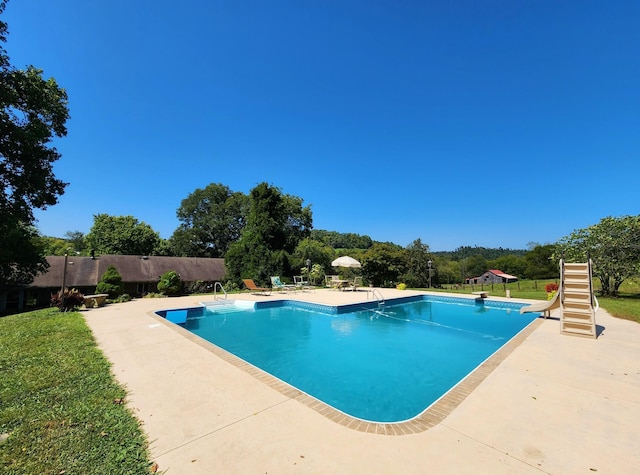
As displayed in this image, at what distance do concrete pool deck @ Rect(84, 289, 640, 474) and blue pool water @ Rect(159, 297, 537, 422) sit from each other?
1225 mm

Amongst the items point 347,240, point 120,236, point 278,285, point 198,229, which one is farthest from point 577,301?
point 347,240

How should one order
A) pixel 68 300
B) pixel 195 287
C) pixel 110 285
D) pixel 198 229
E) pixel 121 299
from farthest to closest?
pixel 198 229 < pixel 195 287 < pixel 110 285 < pixel 121 299 < pixel 68 300

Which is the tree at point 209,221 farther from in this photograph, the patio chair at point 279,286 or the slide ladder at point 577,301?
the slide ladder at point 577,301

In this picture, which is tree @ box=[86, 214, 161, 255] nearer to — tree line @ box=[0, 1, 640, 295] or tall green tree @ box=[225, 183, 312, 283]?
tree line @ box=[0, 1, 640, 295]

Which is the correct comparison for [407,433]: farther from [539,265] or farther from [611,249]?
[539,265]

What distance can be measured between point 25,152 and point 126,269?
33.2ft

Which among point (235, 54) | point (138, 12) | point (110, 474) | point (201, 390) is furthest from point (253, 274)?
point (110, 474)

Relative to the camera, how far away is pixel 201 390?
360 cm

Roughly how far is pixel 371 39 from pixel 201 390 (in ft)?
45.3

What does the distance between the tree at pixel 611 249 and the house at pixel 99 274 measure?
25.0 meters

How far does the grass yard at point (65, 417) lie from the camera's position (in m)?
2.15

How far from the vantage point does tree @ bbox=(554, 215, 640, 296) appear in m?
12.9

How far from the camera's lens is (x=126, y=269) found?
20.5 meters

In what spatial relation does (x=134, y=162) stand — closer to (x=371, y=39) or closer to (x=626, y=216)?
(x=371, y=39)
